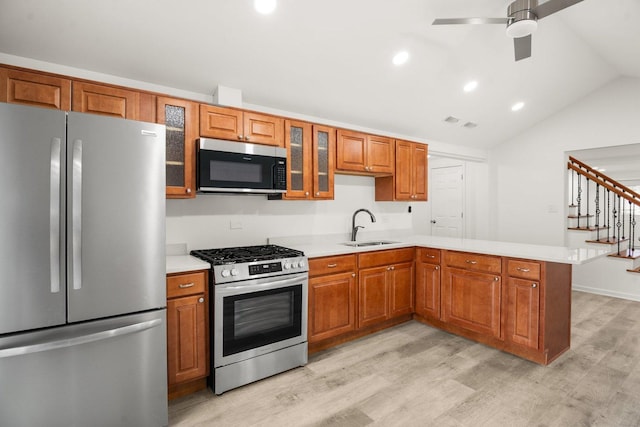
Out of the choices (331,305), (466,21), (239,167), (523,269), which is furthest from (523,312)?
(239,167)

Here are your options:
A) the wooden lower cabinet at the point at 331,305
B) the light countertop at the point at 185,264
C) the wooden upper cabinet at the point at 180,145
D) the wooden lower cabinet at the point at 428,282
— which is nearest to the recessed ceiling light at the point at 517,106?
the wooden lower cabinet at the point at 428,282

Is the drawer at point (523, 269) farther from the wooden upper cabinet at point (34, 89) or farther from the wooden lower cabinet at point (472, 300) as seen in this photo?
the wooden upper cabinet at point (34, 89)

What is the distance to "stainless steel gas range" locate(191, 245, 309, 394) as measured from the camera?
2389 mm

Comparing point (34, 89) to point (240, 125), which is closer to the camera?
point (34, 89)

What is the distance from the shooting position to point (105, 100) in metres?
2.32

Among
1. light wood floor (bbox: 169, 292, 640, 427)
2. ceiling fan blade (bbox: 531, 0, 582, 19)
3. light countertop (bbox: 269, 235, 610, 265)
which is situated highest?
ceiling fan blade (bbox: 531, 0, 582, 19)

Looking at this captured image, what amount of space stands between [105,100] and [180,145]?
1.85 ft

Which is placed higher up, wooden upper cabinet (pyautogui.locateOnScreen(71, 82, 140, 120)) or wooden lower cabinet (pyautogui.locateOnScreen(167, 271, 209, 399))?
wooden upper cabinet (pyautogui.locateOnScreen(71, 82, 140, 120))

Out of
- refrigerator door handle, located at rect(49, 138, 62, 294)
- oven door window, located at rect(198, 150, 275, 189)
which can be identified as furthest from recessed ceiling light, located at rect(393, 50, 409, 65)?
refrigerator door handle, located at rect(49, 138, 62, 294)

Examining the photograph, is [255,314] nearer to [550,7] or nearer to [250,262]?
[250,262]

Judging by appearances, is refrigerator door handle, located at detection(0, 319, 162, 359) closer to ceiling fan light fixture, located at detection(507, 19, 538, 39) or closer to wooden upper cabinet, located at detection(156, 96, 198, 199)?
wooden upper cabinet, located at detection(156, 96, 198, 199)

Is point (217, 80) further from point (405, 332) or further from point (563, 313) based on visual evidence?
point (563, 313)

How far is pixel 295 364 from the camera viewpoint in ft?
9.01

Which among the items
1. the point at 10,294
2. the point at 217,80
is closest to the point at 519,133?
the point at 217,80
